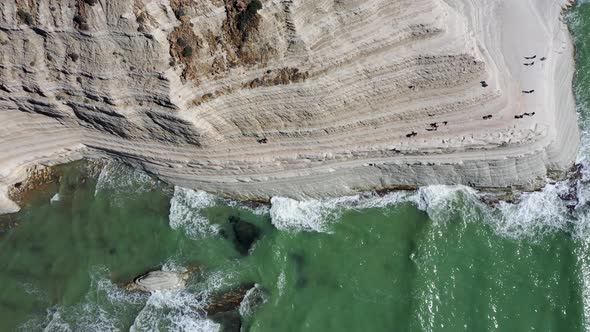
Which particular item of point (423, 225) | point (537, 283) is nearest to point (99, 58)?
point (423, 225)

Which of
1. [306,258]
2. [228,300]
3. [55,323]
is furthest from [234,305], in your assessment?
[55,323]

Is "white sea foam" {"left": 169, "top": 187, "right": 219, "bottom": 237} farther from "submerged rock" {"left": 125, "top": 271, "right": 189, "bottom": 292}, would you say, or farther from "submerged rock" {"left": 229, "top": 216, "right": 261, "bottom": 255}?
"submerged rock" {"left": 125, "top": 271, "right": 189, "bottom": 292}

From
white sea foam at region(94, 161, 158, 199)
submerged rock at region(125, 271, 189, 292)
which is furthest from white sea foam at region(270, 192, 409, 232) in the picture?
white sea foam at region(94, 161, 158, 199)

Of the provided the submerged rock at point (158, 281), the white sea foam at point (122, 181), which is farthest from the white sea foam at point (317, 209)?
the white sea foam at point (122, 181)

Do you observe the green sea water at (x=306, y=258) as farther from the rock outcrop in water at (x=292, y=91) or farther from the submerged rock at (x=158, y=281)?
the rock outcrop in water at (x=292, y=91)

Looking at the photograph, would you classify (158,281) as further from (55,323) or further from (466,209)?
(466,209)

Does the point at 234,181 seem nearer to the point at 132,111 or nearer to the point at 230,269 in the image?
the point at 230,269
